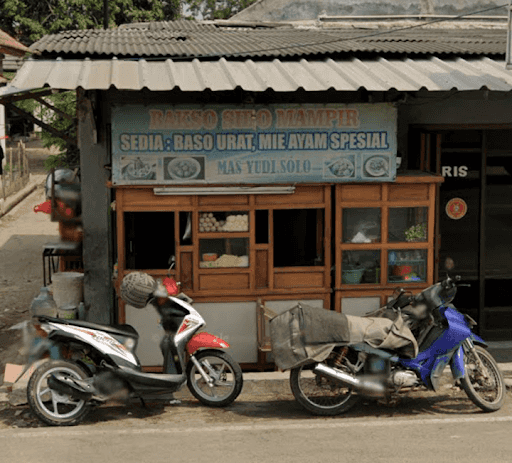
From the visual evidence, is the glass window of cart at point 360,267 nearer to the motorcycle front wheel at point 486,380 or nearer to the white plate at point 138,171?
the motorcycle front wheel at point 486,380

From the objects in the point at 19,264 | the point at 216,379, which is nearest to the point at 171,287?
the point at 216,379

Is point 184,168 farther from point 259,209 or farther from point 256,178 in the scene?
point 259,209

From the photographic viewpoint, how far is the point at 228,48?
9375 mm

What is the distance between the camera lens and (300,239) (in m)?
9.41

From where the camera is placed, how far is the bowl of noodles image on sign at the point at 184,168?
28.8 ft

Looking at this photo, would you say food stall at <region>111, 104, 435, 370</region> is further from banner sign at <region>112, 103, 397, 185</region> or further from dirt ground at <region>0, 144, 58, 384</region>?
dirt ground at <region>0, 144, 58, 384</region>

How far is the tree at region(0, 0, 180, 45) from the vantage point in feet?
112

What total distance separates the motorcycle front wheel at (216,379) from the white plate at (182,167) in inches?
78.2

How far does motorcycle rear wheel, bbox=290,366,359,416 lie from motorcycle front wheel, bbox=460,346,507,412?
1.08 m

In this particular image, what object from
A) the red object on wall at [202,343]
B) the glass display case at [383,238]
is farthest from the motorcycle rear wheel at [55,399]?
the glass display case at [383,238]

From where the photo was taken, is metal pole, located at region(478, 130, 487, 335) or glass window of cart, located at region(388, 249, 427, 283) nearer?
glass window of cart, located at region(388, 249, 427, 283)

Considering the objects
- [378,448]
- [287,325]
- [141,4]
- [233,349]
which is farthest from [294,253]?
[141,4]

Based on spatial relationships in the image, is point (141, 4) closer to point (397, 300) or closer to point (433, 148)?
point (433, 148)

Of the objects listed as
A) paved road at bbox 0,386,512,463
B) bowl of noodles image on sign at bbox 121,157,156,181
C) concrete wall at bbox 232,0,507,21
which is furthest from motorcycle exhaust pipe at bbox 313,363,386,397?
concrete wall at bbox 232,0,507,21
